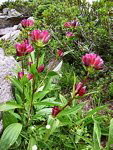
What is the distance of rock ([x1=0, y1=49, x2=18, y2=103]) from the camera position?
3.37m

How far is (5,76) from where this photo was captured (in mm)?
3641

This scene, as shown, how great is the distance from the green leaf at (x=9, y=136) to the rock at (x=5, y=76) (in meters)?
0.51

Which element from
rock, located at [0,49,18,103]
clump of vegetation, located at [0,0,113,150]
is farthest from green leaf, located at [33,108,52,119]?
rock, located at [0,49,18,103]

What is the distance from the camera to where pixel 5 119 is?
3.02 m

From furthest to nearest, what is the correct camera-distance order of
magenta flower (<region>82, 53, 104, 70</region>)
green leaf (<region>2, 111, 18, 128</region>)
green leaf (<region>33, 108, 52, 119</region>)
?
green leaf (<region>33, 108, 52, 119</region>) < green leaf (<region>2, 111, 18, 128</region>) < magenta flower (<region>82, 53, 104, 70</region>)

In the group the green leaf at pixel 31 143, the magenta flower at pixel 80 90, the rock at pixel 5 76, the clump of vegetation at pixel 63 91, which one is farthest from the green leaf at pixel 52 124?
the rock at pixel 5 76

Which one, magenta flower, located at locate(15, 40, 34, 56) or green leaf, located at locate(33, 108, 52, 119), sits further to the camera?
green leaf, located at locate(33, 108, 52, 119)

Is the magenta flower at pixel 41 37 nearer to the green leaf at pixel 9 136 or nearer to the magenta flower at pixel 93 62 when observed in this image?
the magenta flower at pixel 93 62

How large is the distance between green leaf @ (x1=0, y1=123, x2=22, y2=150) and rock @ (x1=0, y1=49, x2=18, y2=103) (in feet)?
1.69

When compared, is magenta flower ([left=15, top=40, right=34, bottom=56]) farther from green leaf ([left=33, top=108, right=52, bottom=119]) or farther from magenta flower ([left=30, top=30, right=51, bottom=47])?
green leaf ([left=33, top=108, right=52, bottom=119])

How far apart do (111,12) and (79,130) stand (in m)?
2.17

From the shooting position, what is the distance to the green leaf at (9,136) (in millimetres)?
2734

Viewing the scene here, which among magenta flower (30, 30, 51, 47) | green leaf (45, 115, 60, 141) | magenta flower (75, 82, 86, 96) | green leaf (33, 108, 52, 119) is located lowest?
green leaf (33, 108, 52, 119)

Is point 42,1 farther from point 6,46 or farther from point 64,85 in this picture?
point 64,85
